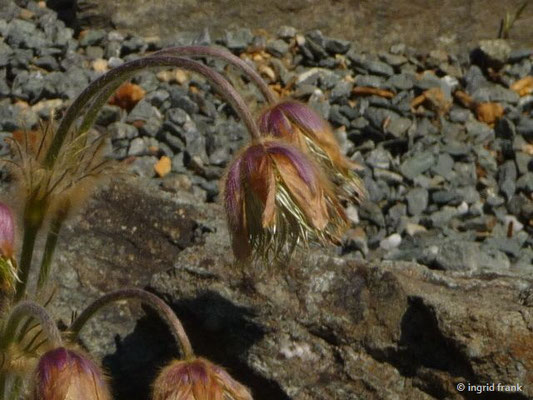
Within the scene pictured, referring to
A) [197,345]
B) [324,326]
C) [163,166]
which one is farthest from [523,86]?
[197,345]

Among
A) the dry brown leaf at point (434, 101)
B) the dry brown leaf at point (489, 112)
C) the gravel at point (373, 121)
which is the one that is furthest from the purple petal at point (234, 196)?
the dry brown leaf at point (489, 112)

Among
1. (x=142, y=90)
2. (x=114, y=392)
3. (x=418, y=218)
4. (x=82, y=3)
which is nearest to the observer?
(x=114, y=392)

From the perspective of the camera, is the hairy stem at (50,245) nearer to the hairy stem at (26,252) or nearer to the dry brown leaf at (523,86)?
the hairy stem at (26,252)

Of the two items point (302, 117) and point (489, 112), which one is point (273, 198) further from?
point (489, 112)

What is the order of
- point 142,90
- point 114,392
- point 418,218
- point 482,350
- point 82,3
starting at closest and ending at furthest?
1. point 482,350
2. point 114,392
3. point 418,218
4. point 142,90
5. point 82,3

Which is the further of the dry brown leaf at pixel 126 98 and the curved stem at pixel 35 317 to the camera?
the dry brown leaf at pixel 126 98

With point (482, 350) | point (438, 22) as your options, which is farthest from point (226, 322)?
point (438, 22)

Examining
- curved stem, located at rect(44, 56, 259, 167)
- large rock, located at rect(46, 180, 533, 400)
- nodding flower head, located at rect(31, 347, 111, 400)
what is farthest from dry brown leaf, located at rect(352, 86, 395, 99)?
nodding flower head, located at rect(31, 347, 111, 400)

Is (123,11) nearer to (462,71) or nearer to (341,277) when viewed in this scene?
(462,71)
